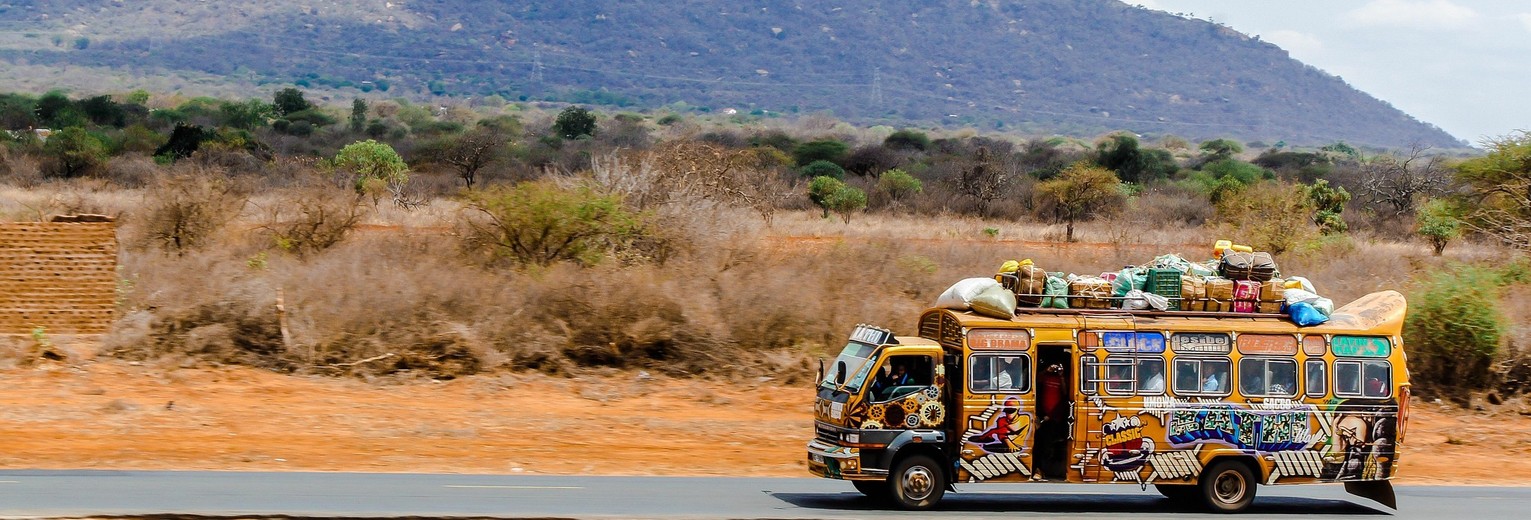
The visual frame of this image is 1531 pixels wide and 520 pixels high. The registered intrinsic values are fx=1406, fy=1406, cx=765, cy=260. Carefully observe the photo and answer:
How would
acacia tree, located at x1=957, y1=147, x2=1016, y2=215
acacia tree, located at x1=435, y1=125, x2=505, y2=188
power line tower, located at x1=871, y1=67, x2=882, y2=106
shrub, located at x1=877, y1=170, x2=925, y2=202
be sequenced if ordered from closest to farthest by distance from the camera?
acacia tree, located at x1=435, y1=125, x2=505, y2=188 < shrub, located at x1=877, y1=170, x2=925, y2=202 < acacia tree, located at x1=957, y1=147, x2=1016, y2=215 < power line tower, located at x1=871, y1=67, x2=882, y2=106

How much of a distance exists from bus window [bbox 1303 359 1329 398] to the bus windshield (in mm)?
3830

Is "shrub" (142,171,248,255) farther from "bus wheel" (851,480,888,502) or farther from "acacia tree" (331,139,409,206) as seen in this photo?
"bus wheel" (851,480,888,502)

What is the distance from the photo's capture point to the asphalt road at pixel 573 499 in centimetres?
1191

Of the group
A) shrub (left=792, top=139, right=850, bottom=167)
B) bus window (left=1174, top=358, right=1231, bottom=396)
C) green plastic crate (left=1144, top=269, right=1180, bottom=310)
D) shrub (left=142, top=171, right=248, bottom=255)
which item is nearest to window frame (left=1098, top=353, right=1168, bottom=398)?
bus window (left=1174, top=358, right=1231, bottom=396)

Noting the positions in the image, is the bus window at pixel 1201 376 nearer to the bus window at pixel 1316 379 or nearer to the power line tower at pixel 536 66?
the bus window at pixel 1316 379

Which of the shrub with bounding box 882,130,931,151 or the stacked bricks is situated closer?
the stacked bricks

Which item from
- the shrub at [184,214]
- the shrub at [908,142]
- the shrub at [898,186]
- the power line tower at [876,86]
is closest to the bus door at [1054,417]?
the shrub at [184,214]

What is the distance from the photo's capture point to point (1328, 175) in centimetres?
7262

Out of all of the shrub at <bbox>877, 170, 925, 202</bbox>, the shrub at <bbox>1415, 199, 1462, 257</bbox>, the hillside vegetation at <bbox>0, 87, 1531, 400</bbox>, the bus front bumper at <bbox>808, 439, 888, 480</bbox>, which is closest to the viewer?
the bus front bumper at <bbox>808, 439, 888, 480</bbox>

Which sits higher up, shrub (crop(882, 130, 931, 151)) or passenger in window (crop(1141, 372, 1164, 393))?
shrub (crop(882, 130, 931, 151))

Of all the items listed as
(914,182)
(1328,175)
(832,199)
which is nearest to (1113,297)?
(832,199)

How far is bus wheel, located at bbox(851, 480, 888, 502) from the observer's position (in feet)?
41.5

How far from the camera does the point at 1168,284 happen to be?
511 inches

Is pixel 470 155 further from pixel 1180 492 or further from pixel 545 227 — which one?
pixel 1180 492
